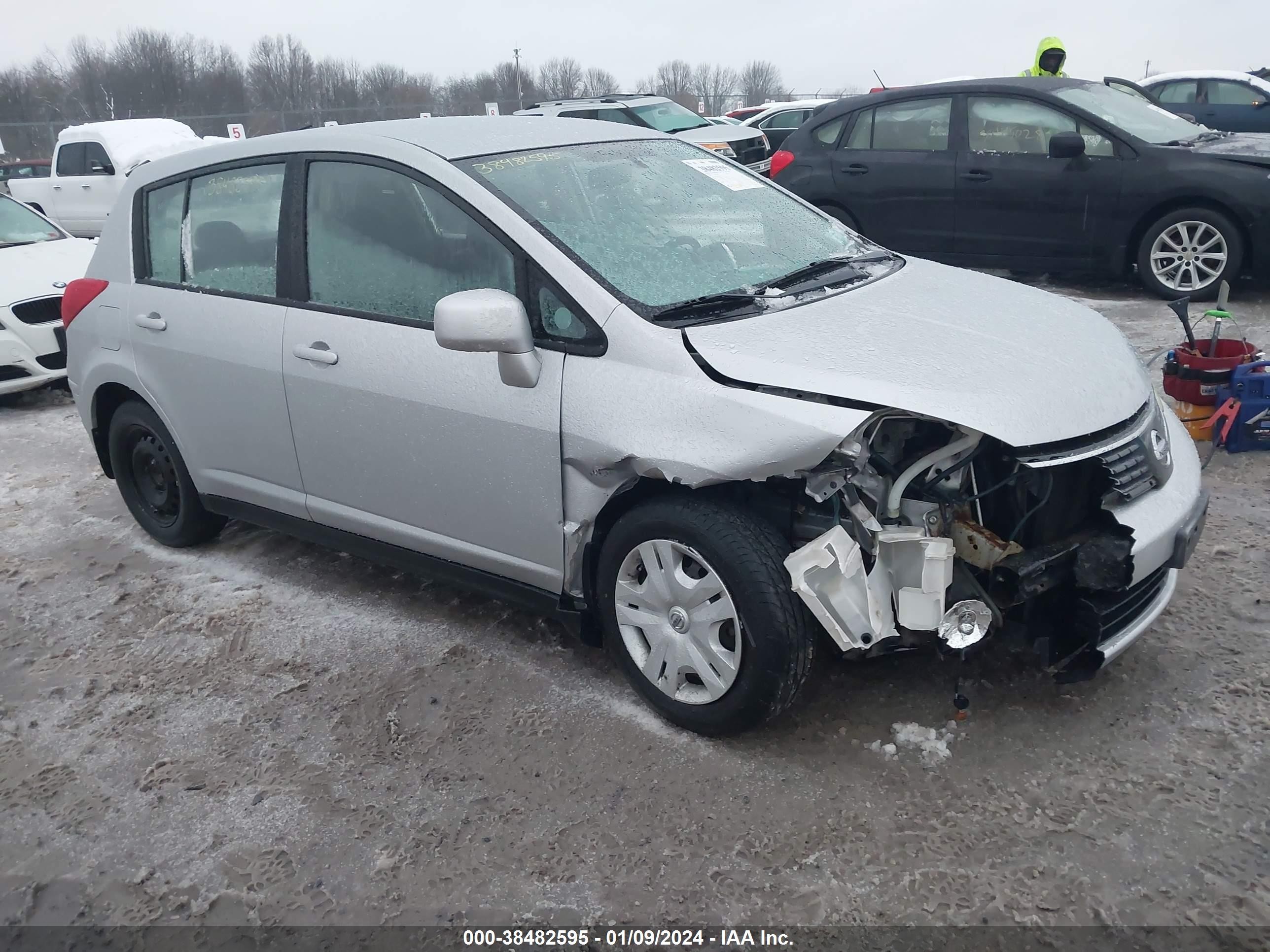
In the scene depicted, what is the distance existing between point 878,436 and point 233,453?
8.19 ft

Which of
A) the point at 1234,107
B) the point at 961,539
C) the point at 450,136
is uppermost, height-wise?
the point at 450,136

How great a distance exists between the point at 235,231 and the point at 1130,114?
274 inches

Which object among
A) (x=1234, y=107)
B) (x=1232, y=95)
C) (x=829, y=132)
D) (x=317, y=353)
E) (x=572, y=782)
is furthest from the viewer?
(x=1232, y=95)

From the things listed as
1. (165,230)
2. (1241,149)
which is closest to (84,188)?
(165,230)

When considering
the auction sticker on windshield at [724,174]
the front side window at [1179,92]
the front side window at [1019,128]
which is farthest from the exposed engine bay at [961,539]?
the front side window at [1179,92]

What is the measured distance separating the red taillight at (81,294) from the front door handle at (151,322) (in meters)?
0.34

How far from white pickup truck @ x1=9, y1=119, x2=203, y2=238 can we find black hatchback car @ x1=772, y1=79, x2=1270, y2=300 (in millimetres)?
10807

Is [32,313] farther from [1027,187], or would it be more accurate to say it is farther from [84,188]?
[84,188]

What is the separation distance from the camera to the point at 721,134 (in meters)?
14.6

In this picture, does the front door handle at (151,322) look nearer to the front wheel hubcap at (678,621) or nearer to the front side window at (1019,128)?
the front wheel hubcap at (678,621)

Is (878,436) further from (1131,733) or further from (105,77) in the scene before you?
(105,77)

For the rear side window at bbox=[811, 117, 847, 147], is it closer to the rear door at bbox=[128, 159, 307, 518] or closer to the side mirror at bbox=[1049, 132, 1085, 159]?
the side mirror at bbox=[1049, 132, 1085, 159]

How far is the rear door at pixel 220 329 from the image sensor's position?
3.69m

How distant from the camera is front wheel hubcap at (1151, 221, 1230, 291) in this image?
283 inches
